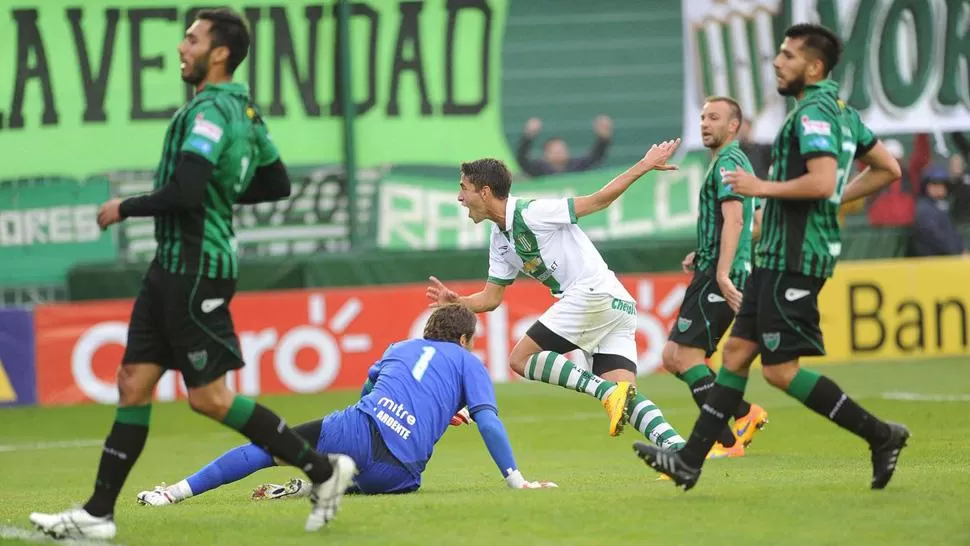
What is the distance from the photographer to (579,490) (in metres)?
8.16

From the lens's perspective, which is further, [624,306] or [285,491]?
[624,306]

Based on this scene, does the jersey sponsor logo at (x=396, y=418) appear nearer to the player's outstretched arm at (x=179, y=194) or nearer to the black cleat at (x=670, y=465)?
the black cleat at (x=670, y=465)

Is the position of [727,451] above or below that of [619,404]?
below

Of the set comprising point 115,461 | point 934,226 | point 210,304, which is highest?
point 210,304

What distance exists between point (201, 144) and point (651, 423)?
368 centimetres

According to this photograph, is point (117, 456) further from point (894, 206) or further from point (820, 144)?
point (894, 206)

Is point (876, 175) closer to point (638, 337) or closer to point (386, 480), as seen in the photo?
point (386, 480)

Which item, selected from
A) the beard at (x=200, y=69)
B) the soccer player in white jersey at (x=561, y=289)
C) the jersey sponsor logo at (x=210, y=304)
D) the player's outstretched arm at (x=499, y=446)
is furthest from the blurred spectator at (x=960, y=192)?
the jersey sponsor logo at (x=210, y=304)

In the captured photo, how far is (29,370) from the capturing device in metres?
17.2

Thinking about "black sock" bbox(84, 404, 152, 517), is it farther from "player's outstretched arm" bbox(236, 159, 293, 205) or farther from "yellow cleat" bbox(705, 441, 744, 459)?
"yellow cleat" bbox(705, 441, 744, 459)

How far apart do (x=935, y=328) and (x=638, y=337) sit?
3.50m

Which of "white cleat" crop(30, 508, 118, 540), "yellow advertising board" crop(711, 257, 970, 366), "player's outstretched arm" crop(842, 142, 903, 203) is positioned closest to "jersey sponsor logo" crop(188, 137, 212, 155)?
"white cleat" crop(30, 508, 118, 540)

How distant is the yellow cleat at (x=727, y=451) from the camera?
10828 mm

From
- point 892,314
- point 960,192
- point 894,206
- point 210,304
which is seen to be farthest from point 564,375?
point 960,192
